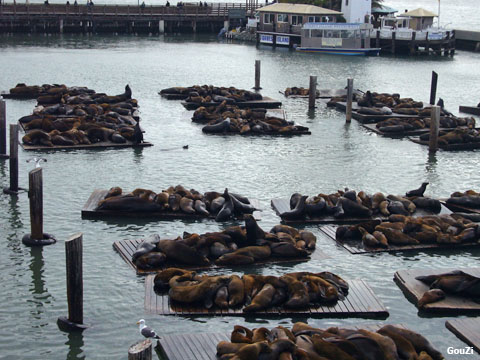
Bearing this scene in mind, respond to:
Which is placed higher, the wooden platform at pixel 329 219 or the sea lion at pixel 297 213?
the sea lion at pixel 297 213

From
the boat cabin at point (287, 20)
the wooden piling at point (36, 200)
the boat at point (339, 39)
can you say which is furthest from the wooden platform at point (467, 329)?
the boat cabin at point (287, 20)

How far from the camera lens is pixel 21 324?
10188mm

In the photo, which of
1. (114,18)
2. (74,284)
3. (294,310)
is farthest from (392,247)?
(114,18)

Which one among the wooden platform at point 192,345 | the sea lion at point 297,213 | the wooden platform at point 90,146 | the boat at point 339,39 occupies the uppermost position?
the boat at point 339,39

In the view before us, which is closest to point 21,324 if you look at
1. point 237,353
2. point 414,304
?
point 237,353

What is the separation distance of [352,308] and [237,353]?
2837mm

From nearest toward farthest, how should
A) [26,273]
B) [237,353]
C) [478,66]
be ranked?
[237,353] → [26,273] → [478,66]

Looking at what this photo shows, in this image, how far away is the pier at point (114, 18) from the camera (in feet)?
199

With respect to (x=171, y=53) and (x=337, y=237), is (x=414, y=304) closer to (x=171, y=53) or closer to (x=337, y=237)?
(x=337, y=237)

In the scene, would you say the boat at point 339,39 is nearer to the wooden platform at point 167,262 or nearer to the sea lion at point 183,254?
the wooden platform at point 167,262

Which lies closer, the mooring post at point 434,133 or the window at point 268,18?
the mooring post at point 434,133

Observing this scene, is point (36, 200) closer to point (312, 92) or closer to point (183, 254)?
point (183, 254)

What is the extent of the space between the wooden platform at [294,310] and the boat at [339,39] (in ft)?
143

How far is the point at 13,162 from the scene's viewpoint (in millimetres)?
15703
